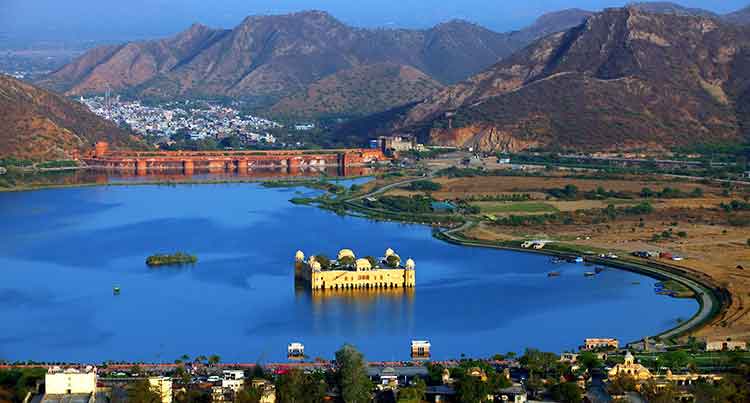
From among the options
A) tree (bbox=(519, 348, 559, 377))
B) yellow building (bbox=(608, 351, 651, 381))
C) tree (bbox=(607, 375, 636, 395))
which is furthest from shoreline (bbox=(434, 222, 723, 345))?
tree (bbox=(607, 375, 636, 395))

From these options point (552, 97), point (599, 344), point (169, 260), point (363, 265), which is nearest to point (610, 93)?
point (552, 97)

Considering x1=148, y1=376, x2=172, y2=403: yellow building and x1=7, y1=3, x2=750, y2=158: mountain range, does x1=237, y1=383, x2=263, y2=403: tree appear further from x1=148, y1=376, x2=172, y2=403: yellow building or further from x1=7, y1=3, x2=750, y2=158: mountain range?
x1=7, y1=3, x2=750, y2=158: mountain range

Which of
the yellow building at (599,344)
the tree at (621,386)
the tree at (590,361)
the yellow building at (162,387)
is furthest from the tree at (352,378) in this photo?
the yellow building at (599,344)

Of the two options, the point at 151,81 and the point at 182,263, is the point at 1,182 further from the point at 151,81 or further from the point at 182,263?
the point at 151,81

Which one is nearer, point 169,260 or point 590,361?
point 590,361

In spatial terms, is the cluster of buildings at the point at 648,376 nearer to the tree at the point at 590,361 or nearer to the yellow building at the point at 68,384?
the tree at the point at 590,361

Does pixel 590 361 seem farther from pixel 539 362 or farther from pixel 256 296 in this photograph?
pixel 256 296

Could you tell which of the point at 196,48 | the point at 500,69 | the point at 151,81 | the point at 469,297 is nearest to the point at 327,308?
the point at 469,297
